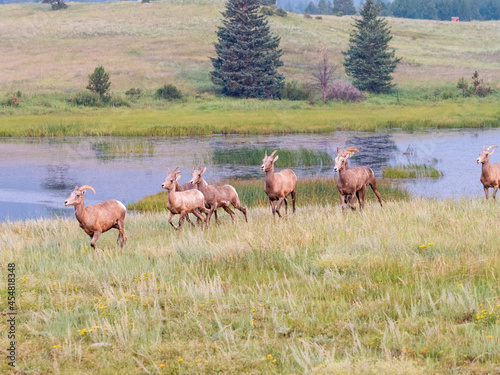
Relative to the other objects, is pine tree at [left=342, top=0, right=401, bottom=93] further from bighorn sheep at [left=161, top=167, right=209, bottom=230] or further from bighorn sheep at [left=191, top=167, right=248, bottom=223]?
bighorn sheep at [left=161, top=167, right=209, bottom=230]

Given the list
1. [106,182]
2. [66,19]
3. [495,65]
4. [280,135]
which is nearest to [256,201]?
[106,182]

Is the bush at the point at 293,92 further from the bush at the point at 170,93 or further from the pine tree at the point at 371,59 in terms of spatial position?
the bush at the point at 170,93

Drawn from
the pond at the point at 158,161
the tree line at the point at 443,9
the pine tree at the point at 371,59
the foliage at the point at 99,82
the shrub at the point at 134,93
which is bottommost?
the pond at the point at 158,161

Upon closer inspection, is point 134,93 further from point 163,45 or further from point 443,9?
point 443,9

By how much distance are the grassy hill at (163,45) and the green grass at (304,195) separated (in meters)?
43.9

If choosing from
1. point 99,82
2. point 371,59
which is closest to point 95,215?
point 99,82

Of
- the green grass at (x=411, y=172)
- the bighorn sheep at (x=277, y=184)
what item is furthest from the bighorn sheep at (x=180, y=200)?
the green grass at (x=411, y=172)

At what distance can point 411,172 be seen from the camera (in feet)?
88.7

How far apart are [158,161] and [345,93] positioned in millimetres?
36440

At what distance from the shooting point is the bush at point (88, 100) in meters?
55.9

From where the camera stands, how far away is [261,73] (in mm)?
65125

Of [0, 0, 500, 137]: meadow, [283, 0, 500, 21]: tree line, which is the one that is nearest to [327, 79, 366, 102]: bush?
[0, 0, 500, 137]: meadow

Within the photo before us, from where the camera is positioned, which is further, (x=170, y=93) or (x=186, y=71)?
(x=186, y=71)

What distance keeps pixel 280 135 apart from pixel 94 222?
31.9 metres
